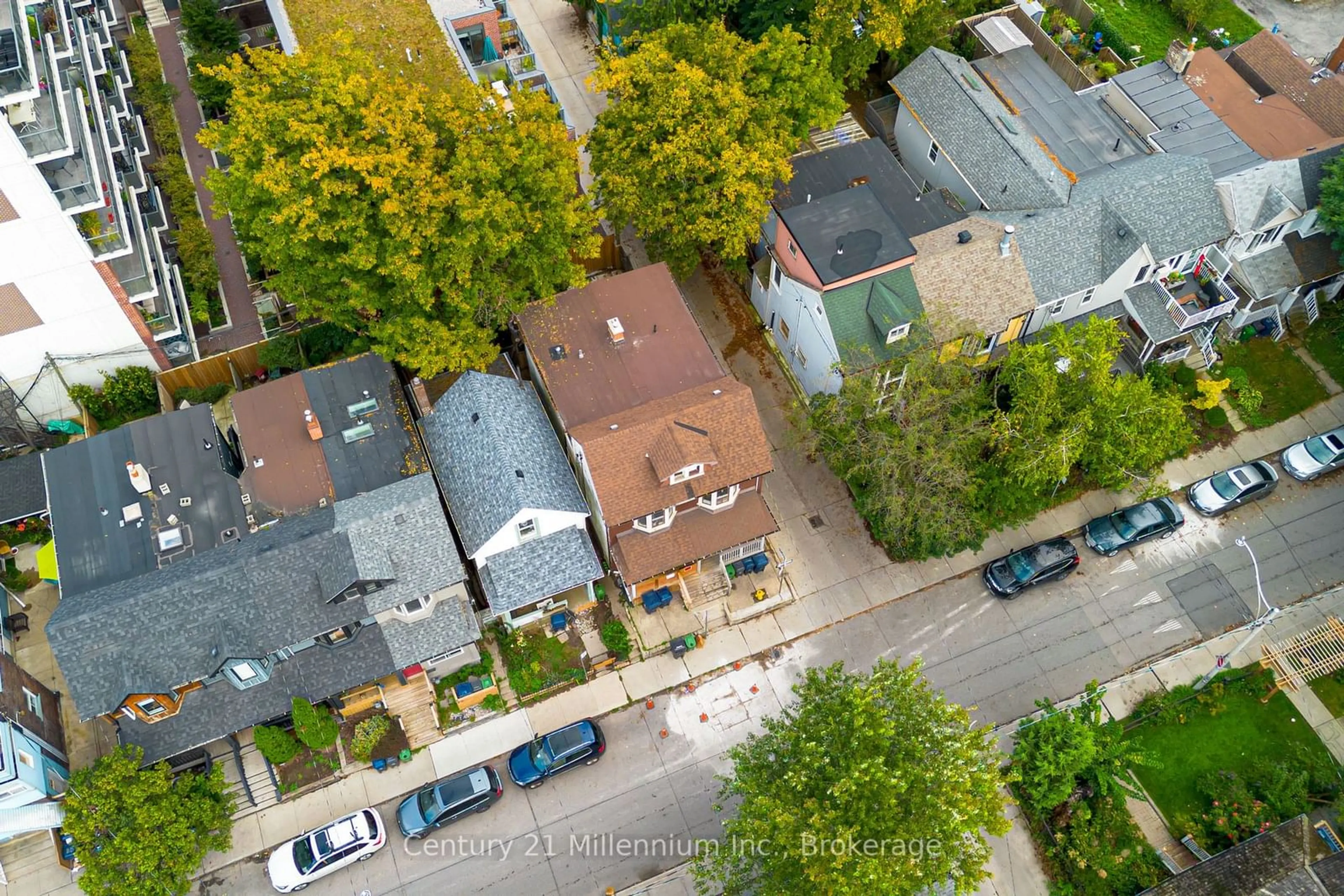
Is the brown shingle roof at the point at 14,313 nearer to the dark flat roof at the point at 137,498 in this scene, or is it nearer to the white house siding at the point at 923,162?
the dark flat roof at the point at 137,498

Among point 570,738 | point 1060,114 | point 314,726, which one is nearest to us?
point 314,726

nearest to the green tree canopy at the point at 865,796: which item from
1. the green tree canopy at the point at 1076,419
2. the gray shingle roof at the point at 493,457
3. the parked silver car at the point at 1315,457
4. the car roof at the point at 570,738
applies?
the car roof at the point at 570,738

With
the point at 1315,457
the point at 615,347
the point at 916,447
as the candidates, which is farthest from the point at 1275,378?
the point at 615,347

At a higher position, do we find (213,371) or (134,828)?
(213,371)

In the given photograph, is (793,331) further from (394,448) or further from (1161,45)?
(1161,45)

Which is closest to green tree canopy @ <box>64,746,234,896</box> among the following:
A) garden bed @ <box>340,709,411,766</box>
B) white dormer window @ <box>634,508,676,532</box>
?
garden bed @ <box>340,709,411,766</box>

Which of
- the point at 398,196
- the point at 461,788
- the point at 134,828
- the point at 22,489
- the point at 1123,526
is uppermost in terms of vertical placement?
the point at 398,196

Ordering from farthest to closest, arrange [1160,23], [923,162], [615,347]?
[1160,23] < [923,162] < [615,347]

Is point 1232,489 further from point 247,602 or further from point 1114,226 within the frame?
point 247,602
